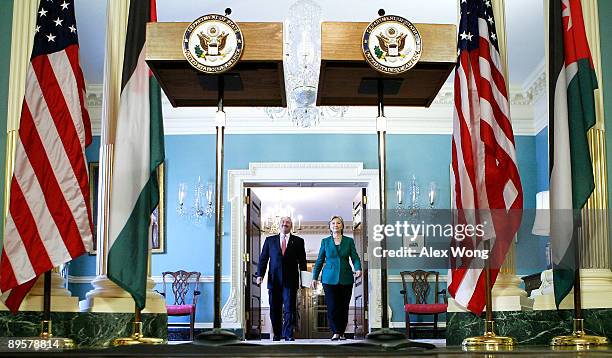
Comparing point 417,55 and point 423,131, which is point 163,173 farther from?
point 417,55

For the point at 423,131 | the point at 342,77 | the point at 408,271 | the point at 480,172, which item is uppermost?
the point at 423,131

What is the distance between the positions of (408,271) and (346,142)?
2114 millimetres

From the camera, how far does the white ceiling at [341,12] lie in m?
8.70

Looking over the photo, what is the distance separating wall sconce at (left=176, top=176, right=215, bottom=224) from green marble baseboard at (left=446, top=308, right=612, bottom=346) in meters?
6.44

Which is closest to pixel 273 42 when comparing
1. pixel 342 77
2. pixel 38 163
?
pixel 342 77

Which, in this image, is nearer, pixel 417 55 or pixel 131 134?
pixel 417 55

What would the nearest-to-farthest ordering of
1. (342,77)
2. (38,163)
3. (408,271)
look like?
1. (342,77)
2. (38,163)
3. (408,271)

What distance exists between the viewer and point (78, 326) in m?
4.55

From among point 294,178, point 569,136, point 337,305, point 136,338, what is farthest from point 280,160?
point 136,338

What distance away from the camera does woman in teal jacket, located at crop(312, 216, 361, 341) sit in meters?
8.41

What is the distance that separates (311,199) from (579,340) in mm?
12820

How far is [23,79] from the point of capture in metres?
4.88

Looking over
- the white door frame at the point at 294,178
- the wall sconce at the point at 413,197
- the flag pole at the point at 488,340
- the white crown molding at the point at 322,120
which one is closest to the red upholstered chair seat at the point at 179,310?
the white door frame at the point at 294,178

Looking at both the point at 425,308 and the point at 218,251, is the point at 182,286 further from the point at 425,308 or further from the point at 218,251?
the point at 218,251
